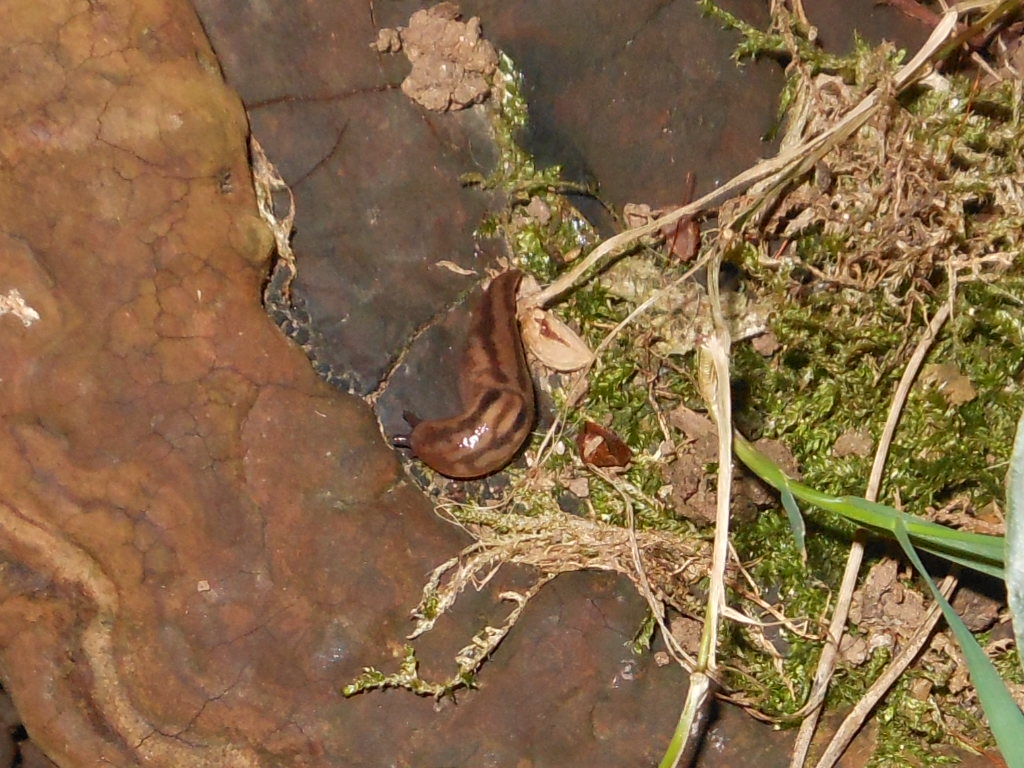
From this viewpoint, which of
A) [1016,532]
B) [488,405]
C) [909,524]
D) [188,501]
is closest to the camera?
[1016,532]

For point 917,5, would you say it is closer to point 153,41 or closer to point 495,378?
point 495,378

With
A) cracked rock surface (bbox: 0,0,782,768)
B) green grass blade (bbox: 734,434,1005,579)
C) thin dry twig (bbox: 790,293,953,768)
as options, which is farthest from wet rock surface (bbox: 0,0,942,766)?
green grass blade (bbox: 734,434,1005,579)

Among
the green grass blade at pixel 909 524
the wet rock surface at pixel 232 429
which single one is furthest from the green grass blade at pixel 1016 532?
the wet rock surface at pixel 232 429

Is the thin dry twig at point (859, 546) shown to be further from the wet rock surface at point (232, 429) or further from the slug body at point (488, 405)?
the slug body at point (488, 405)

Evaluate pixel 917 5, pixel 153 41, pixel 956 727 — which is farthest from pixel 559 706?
pixel 917 5

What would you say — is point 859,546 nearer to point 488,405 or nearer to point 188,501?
point 488,405

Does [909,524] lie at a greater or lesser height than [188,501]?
greater

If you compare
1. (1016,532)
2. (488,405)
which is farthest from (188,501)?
(1016,532)

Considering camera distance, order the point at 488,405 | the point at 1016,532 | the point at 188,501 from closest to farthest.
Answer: the point at 1016,532 → the point at 188,501 → the point at 488,405
